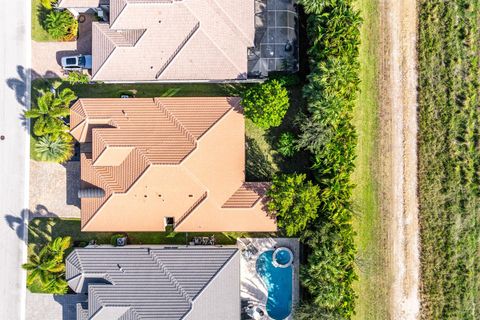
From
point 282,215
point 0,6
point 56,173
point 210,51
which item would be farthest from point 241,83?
point 0,6

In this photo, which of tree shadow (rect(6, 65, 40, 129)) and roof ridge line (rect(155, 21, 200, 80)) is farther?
tree shadow (rect(6, 65, 40, 129))

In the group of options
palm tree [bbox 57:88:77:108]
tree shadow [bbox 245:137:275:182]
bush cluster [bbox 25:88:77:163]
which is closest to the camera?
bush cluster [bbox 25:88:77:163]

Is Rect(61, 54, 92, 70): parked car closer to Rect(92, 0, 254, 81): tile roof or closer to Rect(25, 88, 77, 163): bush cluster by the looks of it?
Rect(92, 0, 254, 81): tile roof

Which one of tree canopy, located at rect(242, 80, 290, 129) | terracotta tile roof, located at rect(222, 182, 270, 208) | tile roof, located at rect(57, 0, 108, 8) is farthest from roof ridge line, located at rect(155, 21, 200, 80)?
terracotta tile roof, located at rect(222, 182, 270, 208)

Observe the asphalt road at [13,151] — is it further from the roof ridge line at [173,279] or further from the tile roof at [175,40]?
the roof ridge line at [173,279]

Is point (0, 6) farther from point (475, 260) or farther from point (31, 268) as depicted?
point (475, 260)

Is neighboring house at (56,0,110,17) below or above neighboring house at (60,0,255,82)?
above

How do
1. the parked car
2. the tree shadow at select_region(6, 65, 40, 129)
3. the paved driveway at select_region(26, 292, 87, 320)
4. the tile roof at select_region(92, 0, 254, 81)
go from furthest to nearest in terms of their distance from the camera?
the tree shadow at select_region(6, 65, 40, 129)
the paved driveway at select_region(26, 292, 87, 320)
the parked car
the tile roof at select_region(92, 0, 254, 81)

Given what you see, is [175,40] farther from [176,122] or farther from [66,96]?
[66,96]

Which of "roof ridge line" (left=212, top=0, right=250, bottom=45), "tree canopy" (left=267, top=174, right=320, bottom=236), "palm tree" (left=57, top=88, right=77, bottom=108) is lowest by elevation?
"tree canopy" (left=267, top=174, right=320, bottom=236)
